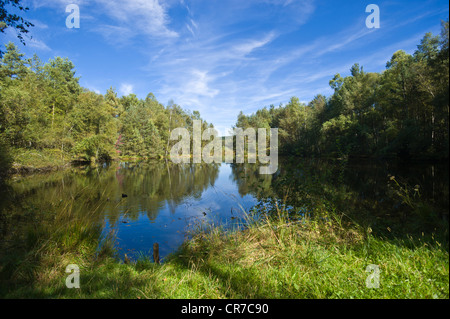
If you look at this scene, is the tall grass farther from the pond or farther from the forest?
the forest

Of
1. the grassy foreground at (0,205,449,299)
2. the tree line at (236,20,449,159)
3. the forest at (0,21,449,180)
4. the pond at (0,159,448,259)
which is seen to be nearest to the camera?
the grassy foreground at (0,205,449,299)

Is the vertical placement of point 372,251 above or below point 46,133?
below

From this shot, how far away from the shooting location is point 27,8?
8117 millimetres

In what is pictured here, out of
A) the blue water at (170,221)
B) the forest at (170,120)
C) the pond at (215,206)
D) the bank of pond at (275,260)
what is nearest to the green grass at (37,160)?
the forest at (170,120)

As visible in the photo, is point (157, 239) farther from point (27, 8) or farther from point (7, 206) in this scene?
point (27, 8)

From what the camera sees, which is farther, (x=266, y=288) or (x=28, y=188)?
(x=28, y=188)

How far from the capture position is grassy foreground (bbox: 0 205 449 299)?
8.42ft
